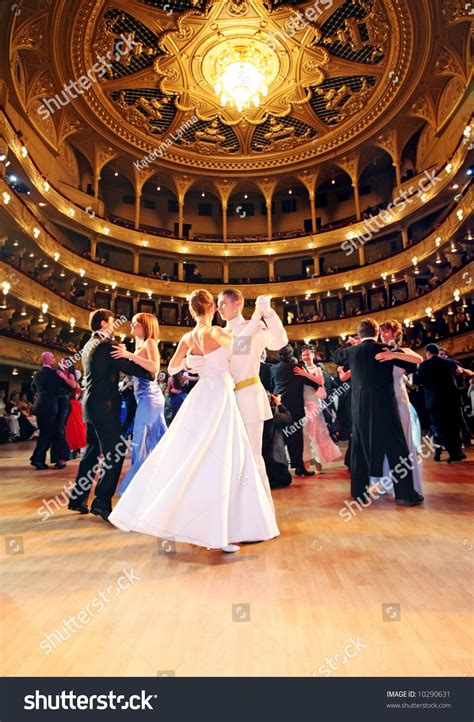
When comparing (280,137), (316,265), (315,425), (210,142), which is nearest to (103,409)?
(315,425)

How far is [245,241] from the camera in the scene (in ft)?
92.1

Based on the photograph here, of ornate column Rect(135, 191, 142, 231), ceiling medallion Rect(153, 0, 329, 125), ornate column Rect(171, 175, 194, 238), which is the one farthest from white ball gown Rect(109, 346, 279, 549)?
ornate column Rect(171, 175, 194, 238)

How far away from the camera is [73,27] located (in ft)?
56.8

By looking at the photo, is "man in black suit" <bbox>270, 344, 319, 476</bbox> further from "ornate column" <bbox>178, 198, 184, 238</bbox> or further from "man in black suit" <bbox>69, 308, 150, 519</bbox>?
"ornate column" <bbox>178, 198, 184, 238</bbox>

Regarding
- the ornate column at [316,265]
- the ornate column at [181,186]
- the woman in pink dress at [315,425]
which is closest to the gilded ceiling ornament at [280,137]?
the ornate column at [181,186]

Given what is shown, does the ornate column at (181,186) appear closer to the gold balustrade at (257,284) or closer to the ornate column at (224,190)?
the ornate column at (224,190)

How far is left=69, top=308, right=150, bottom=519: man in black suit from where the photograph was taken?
3801 millimetres

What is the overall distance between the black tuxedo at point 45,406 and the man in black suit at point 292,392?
12.2ft

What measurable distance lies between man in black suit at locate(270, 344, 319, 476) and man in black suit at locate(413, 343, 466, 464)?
2.37 metres

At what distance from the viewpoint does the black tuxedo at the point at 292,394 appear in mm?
6102

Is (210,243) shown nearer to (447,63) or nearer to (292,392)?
(447,63)

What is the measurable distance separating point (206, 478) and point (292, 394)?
11.3 feet

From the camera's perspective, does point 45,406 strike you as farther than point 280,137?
No
